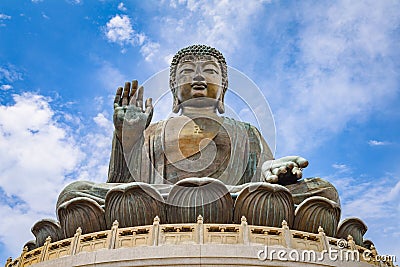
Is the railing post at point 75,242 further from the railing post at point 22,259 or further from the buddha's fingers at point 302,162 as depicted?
the buddha's fingers at point 302,162

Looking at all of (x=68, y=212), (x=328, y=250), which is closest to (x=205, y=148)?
(x=68, y=212)

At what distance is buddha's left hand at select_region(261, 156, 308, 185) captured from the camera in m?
8.69

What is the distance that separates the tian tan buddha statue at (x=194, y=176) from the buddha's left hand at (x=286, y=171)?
0.02 metres

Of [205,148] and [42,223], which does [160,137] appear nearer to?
[205,148]

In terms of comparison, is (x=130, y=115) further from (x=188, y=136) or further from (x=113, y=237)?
(x=113, y=237)

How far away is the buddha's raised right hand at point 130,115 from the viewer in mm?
9422

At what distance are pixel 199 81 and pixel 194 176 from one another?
8.88 feet

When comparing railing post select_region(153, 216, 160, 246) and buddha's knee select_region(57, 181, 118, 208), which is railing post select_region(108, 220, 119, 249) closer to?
railing post select_region(153, 216, 160, 246)

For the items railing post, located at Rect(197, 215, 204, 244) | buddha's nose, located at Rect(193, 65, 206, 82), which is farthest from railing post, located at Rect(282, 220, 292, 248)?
buddha's nose, located at Rect(193, 65, 206, 82)

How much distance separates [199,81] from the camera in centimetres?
1158

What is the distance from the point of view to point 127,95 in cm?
988

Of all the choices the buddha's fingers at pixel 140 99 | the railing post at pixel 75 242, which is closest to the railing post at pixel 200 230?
the railing post at pixel 75 242

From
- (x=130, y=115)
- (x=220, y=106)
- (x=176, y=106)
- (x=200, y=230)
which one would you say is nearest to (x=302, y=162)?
(x=200, y=230)

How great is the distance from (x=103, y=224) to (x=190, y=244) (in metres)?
1.84
